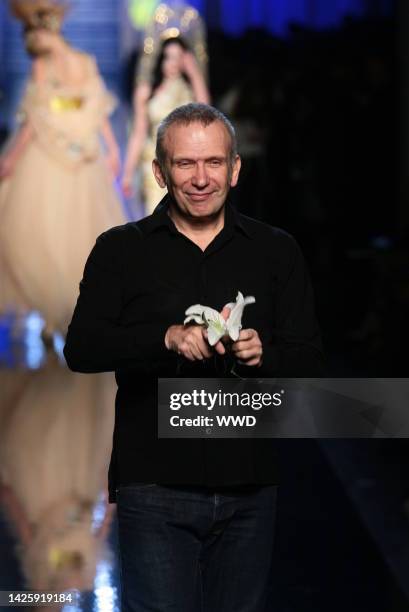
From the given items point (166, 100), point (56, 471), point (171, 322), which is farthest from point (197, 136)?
point (166, 100)

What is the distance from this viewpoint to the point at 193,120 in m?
2.26

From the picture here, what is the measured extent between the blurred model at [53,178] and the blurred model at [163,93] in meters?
0.55

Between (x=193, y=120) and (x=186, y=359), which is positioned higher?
(x=193, y=120)

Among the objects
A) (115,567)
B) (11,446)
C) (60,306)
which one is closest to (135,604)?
(115,567)

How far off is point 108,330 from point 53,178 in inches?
332

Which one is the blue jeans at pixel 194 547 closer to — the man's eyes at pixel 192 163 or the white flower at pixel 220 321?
the white flower at pixel 220 321

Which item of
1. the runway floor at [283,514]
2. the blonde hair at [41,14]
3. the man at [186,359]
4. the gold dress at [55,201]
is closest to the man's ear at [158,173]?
the man at [186,359]

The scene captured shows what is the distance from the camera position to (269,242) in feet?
7.71

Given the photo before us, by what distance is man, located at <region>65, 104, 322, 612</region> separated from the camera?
2244mm

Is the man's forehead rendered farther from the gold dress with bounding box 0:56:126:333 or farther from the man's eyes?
the gold dress with bounding box 0:56:126:333

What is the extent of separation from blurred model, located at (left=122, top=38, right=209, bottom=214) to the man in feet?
29.4

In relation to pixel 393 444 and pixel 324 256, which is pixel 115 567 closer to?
pixel 393 444

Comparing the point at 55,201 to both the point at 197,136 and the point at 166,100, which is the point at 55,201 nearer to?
the point at 166,100

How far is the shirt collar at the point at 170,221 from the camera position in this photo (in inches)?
90.9
